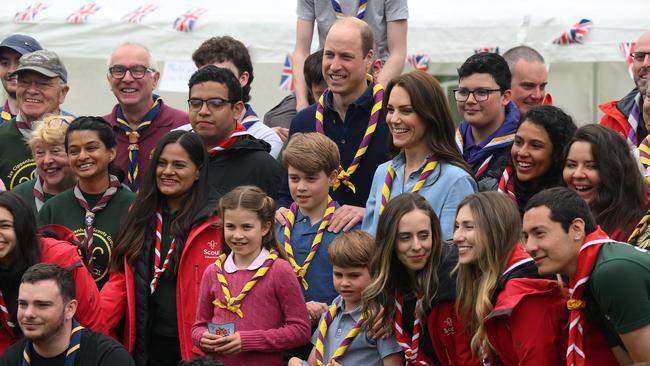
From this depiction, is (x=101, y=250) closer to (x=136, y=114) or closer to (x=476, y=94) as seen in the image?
(x=136, y=114)

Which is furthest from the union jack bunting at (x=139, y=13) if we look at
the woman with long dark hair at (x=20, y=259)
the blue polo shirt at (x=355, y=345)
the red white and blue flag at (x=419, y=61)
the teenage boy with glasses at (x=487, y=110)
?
the blue polo shirt at (x=355, y=345)

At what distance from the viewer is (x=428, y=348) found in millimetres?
6398

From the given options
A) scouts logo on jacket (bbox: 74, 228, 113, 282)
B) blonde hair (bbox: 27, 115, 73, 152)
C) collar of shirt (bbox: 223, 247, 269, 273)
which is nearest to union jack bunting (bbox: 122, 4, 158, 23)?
blonde hair (bbox: 27, 115, 73, 152)

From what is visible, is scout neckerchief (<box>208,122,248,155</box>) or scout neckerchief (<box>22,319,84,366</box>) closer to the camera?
scout neckerchief (<box>22,319,84,366</box>)

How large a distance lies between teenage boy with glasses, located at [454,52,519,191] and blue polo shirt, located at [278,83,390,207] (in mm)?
497

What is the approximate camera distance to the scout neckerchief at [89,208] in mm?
7480

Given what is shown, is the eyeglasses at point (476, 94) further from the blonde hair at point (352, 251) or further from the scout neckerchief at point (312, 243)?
the blonde hair at point (352, 251)

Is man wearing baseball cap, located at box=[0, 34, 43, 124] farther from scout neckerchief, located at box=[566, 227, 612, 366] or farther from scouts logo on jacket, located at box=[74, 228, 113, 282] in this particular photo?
scout neckerchief, located at box=[566, 227, 612, 366]

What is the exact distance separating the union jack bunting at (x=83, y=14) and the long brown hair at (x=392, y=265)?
7.49m

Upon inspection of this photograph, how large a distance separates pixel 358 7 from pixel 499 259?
310 cm

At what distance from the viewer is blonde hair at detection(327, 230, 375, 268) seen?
21.8ft

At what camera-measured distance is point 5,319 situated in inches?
283

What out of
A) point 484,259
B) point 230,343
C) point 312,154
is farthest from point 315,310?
point 484,259

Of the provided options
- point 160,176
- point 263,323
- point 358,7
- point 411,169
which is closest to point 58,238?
point 160,176
